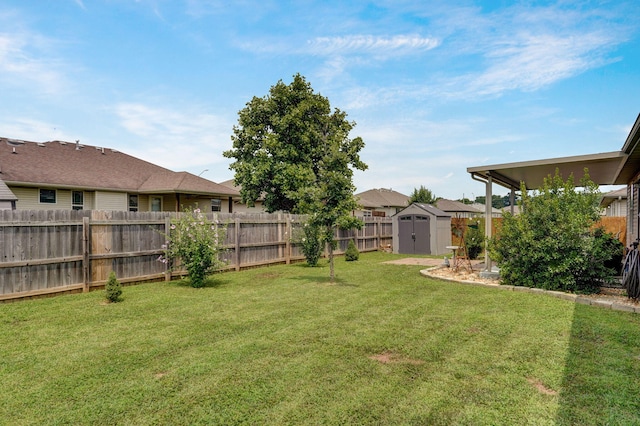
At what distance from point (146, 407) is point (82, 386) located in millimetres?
916

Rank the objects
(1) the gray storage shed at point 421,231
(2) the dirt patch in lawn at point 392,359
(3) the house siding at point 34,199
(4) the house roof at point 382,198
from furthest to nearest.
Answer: (4) the house roof at point 382,198 → (1) the gray storage shed at point 421,231 → (3) the house siding at point 34,199 → (2) the dirt patch in lawn at point 392,359

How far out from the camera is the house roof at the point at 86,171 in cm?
1461

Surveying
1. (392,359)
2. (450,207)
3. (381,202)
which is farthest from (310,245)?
(450,207)

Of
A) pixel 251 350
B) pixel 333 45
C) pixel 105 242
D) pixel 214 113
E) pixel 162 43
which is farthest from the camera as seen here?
pixel 214 113

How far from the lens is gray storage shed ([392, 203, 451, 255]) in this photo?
18172 mm

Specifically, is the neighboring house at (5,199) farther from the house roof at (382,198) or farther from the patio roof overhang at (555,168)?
the house roof at (382,198)

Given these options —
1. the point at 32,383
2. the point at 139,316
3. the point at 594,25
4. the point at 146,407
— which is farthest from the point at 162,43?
the point at 594,25

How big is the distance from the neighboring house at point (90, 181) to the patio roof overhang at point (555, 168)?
1301 cm

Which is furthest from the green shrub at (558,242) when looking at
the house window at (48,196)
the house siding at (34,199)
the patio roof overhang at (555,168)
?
the house window at (48,196)

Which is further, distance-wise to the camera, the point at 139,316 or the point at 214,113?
the point at 214,113

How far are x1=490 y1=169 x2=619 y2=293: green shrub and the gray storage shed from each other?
32.1 feet

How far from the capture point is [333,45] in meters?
12.4

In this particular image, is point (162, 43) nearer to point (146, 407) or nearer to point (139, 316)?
point (139, 316)

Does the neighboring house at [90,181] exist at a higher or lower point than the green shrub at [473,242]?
higher
